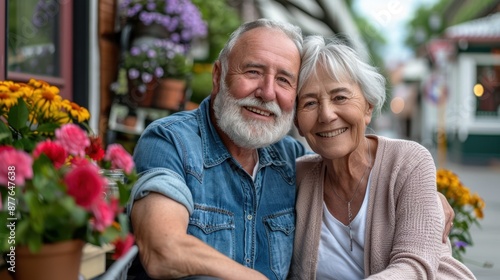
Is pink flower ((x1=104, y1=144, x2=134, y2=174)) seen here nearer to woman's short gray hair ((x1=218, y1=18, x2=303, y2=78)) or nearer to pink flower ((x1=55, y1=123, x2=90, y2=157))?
pink flower ((x1=55, y1=123, x2=90, y2=157))

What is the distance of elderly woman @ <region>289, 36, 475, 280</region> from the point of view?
6.88 feet

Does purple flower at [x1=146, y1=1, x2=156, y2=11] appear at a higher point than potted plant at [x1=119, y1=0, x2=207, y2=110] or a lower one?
higher

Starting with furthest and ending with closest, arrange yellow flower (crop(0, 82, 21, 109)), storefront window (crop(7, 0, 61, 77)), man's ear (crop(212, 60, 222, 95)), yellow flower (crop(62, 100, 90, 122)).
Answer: storefront window (crop(7, 0, 61, 77))
man's ear (crop(212, 60, 222, 95))
yellow flower (crop(62, 100, 90, 122))
yellow flower (crop(0, 82, 21, 109))

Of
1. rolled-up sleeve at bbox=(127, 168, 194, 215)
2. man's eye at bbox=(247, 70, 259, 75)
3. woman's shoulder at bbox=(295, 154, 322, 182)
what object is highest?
man's eye at bbox=(247, 70, 259, 75)

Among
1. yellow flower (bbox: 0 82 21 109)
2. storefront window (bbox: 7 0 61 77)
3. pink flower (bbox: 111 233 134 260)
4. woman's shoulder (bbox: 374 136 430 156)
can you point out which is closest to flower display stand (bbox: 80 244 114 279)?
yellow flower (bbox: 0 82 21 109)

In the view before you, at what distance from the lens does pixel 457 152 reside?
1927cm

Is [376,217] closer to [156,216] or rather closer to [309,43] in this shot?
[309,43]

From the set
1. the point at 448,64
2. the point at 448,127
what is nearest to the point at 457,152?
the point at 448,127

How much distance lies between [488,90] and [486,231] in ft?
41.7

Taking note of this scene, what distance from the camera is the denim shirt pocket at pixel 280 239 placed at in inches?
87.0

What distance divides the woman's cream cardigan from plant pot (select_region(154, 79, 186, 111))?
2699mm

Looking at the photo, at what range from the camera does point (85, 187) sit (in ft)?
3.19

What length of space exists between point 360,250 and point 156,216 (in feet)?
2.81

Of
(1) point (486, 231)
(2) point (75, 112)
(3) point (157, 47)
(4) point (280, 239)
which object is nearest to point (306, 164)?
(4) point (280, 239)
